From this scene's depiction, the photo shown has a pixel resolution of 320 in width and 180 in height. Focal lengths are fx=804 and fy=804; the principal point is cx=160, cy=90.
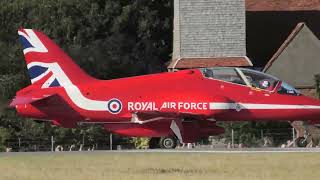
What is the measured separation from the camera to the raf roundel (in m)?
27.8

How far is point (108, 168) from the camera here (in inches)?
677

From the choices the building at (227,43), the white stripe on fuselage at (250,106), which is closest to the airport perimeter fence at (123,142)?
the white stripe on fuselage at (250,106)

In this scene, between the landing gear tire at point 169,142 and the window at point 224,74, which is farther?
the landing gear tire at point 169,142

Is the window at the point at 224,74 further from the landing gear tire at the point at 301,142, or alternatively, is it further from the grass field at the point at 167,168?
the grass field at the point at 167,168

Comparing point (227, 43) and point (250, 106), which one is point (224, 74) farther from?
point (227, 43)

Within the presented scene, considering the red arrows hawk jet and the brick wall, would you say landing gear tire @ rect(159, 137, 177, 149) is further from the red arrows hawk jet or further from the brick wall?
the brick wall

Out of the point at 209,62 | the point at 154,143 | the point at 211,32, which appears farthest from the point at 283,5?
the point at 154,143

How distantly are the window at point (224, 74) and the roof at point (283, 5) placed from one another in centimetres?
3247

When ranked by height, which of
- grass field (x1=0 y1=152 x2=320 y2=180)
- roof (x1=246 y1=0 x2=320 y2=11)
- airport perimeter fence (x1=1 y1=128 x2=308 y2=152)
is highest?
roof (x1=246 y1=0 x2=320 y2=11)

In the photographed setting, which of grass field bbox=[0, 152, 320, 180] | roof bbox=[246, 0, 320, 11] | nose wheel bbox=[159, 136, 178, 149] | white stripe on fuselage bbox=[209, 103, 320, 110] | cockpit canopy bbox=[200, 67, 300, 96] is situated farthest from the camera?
roof bbox=[246, 0, 320, 11]

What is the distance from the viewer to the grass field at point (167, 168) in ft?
48.4

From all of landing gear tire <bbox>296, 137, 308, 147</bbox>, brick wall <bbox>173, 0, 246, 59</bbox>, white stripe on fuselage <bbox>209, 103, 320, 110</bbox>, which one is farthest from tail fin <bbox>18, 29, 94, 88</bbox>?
brick wall <bbox>173, 0, 246, 59</bbox>

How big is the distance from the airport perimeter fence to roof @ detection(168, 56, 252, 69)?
11347 millimetres

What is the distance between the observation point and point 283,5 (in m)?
60.3
